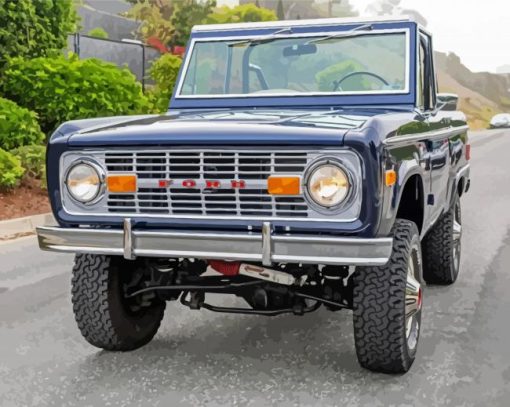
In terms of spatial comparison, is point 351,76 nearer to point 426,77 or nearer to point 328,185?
point 426,77

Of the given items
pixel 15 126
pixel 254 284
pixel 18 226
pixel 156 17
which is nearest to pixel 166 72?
pixel 15 126

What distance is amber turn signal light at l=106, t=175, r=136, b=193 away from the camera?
4070 mm

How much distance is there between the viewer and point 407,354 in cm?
419

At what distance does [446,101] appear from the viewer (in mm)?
5586

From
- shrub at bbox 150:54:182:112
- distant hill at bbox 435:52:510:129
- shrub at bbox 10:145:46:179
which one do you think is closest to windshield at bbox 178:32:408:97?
shrub at bbox 10:145:46:179

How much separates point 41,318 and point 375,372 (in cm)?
247

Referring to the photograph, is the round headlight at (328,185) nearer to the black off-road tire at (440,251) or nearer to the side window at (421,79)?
the side window at (421,79)

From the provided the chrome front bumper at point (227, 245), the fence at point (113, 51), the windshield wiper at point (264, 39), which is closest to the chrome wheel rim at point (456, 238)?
the windshield wiper at point (264, 39)

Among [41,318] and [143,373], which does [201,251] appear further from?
[41,318]

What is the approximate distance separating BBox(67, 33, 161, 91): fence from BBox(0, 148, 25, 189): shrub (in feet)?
35.7

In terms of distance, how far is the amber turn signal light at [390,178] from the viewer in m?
3.83

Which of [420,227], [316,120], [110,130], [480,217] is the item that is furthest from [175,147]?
[480,217]

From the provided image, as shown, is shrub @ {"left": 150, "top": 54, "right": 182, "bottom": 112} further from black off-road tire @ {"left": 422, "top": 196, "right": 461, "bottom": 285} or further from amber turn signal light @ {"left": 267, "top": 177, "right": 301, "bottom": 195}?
amber turn signal light @ {"left": 267, "top": 177, "right": 301, "bottom": 195}

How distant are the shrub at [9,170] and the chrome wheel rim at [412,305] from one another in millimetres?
7115
